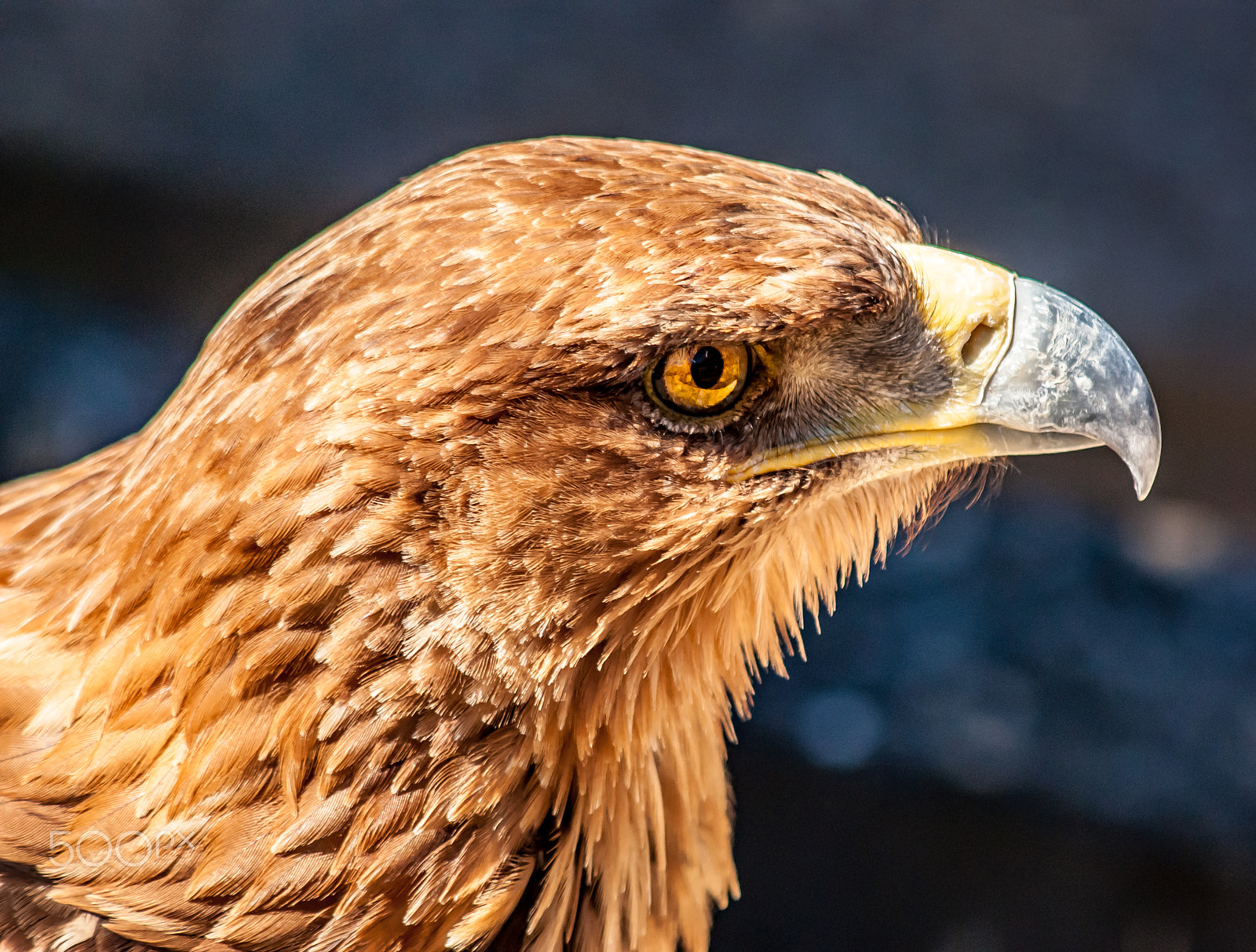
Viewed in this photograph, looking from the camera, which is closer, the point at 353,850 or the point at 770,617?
the point at 353,850

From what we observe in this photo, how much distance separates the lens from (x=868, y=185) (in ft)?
16.6

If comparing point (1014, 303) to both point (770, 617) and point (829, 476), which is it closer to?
point (829, 476)

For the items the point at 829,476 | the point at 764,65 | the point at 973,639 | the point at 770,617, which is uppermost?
the point at 764,65

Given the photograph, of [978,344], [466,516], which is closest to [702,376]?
[466,516]

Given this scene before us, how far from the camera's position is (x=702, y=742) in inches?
81.0

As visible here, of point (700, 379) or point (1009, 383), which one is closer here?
point (700, 379)

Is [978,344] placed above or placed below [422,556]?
above

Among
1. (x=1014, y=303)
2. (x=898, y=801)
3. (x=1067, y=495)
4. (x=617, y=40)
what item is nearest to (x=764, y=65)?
(x=617, y=40)

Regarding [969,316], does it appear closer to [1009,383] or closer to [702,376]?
[1009,383]

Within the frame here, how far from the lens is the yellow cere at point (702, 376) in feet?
5.22

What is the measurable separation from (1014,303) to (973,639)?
2765 millimetres

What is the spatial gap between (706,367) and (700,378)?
2cm

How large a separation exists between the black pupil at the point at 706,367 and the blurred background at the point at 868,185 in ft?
8.98

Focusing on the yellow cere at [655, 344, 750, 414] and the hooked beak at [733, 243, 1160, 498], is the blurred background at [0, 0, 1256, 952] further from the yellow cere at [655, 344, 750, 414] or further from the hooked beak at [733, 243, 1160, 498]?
the yellow cere at [655, 344, 750, 414]
